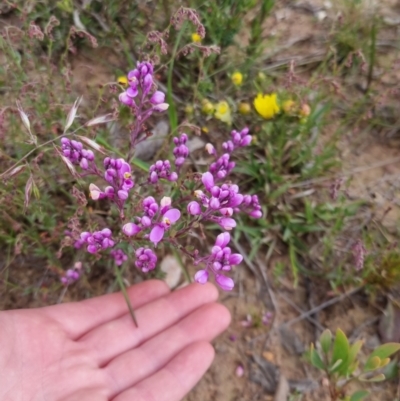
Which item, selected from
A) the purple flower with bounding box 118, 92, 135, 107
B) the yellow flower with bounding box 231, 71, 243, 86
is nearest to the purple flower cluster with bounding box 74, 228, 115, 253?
the purple flower with bounding box 118, 92, 135, 107

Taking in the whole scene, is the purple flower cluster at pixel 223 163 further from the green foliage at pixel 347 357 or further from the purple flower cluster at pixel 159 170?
the green foliage at pixel 347 357

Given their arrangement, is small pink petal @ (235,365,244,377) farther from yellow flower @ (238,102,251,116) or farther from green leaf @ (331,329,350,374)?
yellow flower @ (238,102,251,116)

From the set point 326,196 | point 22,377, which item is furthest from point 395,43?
point 22,377

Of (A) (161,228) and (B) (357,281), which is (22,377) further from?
(B) (357,281)

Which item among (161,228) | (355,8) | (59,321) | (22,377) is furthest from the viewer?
(355,8)

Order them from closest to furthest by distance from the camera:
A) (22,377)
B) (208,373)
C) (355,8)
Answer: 1. (22,377)
2. (208,373)
3. (355,8)

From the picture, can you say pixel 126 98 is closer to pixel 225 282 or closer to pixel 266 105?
pixel 225 282
